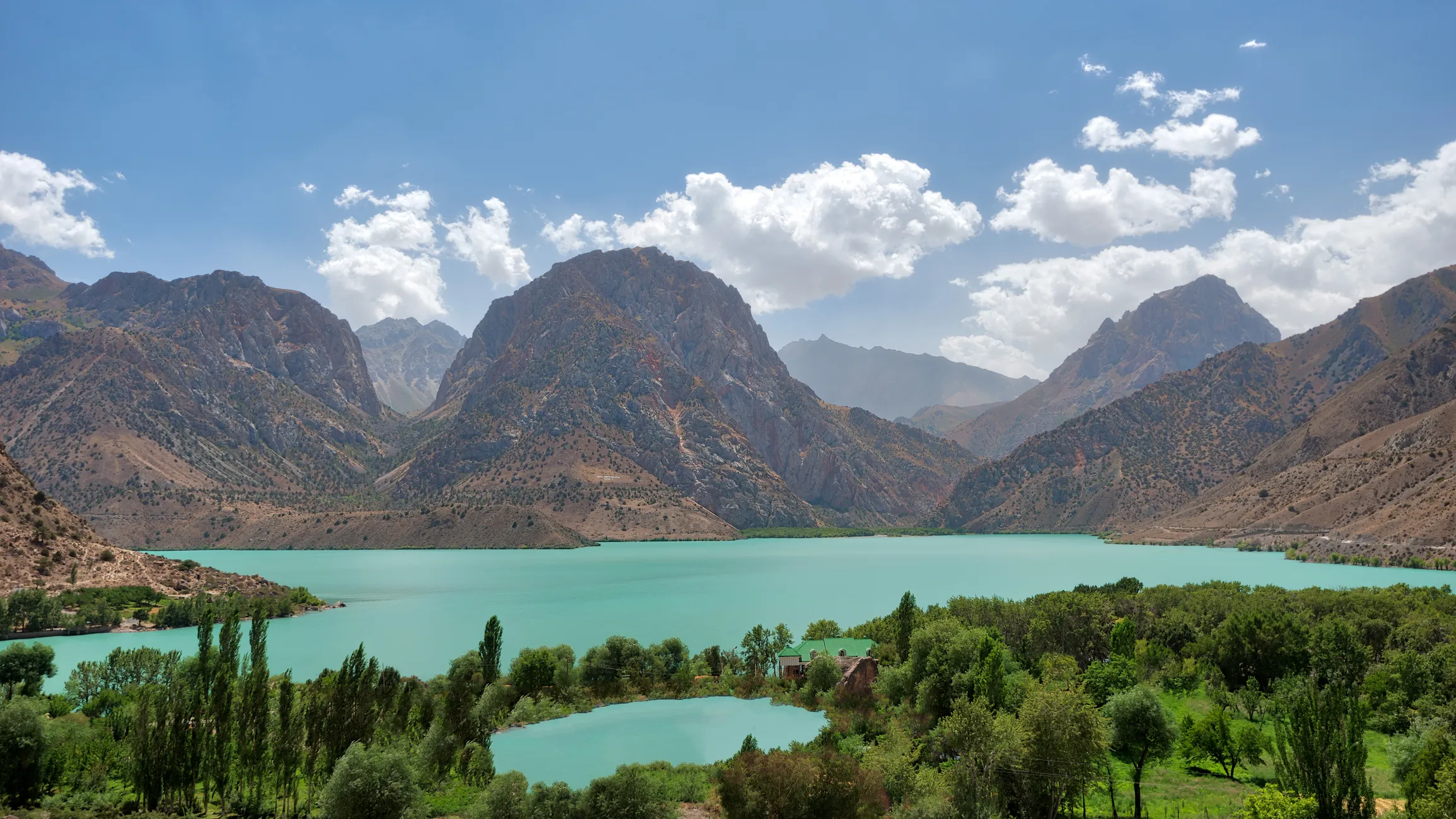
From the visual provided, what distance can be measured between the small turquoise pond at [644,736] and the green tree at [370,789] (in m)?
9.49

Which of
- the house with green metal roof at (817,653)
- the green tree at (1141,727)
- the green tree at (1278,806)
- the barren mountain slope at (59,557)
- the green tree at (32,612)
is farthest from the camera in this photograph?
the barren mountain slope at (59,557)

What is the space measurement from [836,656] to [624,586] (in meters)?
67.1

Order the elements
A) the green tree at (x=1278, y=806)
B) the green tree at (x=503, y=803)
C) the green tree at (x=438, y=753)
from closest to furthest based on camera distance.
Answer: the green tree at (x=1278, y=806) → the green tree at (x=503, y=803) → the green tree at (x=438, y=753)

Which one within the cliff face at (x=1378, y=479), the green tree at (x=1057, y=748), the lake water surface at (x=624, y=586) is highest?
the cliff face at (x=1378, y=479)

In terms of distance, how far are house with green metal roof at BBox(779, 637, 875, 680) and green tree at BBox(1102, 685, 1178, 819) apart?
20.3 metres

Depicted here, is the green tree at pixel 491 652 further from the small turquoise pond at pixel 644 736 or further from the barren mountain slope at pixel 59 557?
the barren mountain slope at pixel 59 557

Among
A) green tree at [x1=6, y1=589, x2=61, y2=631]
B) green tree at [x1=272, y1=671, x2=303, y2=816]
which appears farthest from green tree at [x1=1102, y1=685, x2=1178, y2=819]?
green tree at [x1=6, y1=589, x2=61, y2=631]

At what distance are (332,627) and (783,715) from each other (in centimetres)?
5668

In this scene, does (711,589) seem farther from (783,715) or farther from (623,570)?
(783,715)

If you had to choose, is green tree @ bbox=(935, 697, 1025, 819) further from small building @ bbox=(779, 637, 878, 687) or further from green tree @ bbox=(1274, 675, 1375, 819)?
small building @ bbox=(779, 637, 878, 687)

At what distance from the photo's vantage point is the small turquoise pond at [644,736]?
38.7 meters

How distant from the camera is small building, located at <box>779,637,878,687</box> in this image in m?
51.8

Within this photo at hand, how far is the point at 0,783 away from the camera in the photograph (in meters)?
28.9

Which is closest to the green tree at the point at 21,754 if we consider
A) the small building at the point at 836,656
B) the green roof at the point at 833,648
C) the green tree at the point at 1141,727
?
the small building at the point at 836,656
